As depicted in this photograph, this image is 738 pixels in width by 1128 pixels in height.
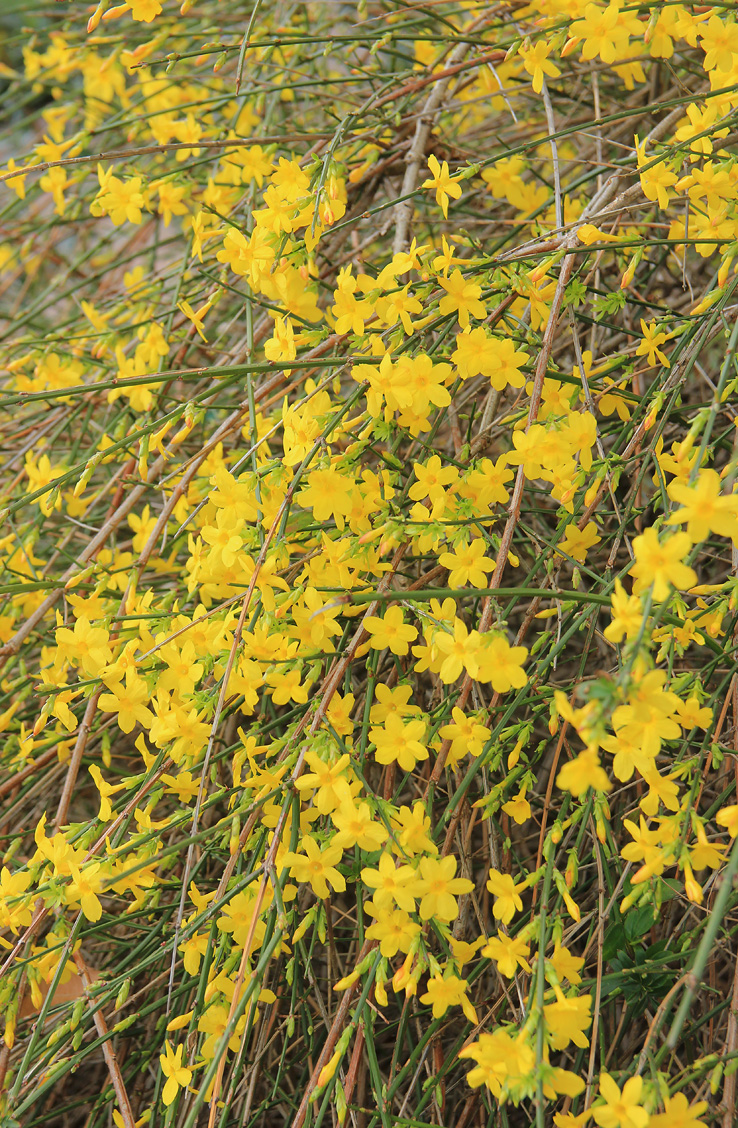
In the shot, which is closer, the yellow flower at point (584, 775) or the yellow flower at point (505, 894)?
the yellow flower at point (584, 775)

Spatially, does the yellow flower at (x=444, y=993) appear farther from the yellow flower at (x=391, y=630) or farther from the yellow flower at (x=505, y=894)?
the yellow flower at (x=391, y=630)

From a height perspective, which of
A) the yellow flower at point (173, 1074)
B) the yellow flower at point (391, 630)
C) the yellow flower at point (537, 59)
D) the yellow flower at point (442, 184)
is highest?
the yellow flower at point (537, 59)

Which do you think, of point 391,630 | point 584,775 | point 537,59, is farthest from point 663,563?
point 537,59

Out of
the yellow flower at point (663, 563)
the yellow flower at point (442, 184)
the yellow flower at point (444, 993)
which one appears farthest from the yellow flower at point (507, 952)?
the yellow flower at point (442, 184)

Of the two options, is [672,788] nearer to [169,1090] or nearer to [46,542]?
[169,1090]

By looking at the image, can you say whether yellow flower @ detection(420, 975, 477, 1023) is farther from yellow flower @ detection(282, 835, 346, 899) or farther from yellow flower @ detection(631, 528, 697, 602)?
yellow flower @ detection(631, 528, 697, 602)

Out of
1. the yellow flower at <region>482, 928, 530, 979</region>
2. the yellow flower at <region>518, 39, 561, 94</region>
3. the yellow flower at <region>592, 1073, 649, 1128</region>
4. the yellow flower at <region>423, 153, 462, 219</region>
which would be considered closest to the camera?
the yellow flower at <region>592, 1073, 649, 1128</region>

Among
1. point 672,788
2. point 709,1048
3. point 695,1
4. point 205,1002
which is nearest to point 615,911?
point 709,1048

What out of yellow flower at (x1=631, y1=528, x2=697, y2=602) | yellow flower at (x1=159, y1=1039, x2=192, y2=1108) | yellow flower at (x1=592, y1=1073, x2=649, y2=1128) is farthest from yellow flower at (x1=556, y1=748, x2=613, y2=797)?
yellow flower at (x1=159, y1=1039, x2=192, y2=1108)

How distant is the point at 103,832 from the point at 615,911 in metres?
0.77

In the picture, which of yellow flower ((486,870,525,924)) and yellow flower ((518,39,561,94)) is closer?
yellow flower ((486,870,525,924))

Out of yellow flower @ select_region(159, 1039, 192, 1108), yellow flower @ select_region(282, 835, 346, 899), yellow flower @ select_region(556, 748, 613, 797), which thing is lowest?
yellow flower @ select_region(159, 1039, 192, 1108)

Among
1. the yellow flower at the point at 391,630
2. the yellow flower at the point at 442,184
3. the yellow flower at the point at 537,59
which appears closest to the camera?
the yellow flower at the point at 391,630

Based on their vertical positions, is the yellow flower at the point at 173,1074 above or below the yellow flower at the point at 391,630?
below
